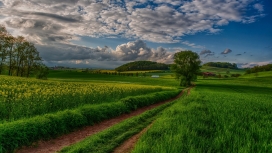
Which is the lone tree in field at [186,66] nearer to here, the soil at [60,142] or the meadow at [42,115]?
the meadow at [42,115]

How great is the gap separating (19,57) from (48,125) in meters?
61.8

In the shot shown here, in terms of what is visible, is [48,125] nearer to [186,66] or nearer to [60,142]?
[60,142]

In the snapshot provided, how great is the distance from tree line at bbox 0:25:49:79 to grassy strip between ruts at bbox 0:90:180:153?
55156 mm

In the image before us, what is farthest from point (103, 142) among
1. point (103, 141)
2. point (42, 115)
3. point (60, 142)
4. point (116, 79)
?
point (116, 79)

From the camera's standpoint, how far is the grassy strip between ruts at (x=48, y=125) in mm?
7473

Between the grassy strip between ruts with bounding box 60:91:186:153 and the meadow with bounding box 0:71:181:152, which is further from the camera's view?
the meadow with bounding box 0:71:181:152

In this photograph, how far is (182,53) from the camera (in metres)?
70.4

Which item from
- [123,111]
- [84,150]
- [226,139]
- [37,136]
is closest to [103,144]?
[84,150]

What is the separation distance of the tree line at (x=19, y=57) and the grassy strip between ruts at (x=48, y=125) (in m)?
55.2

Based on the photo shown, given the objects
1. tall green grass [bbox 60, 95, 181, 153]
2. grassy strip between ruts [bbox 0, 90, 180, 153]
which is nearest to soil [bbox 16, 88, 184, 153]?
grassy strip between ruts [bbox 0, 90, 180, 153]

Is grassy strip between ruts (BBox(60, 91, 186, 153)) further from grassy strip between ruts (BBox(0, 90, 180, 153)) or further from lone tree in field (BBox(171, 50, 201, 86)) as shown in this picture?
lone tree in field (BBox(171, 50, 201, 86))

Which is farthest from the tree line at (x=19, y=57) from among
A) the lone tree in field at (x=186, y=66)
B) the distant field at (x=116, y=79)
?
the lone tree in field at (x=186, y=66)

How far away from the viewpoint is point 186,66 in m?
67.9

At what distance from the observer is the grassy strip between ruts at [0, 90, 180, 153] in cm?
747
